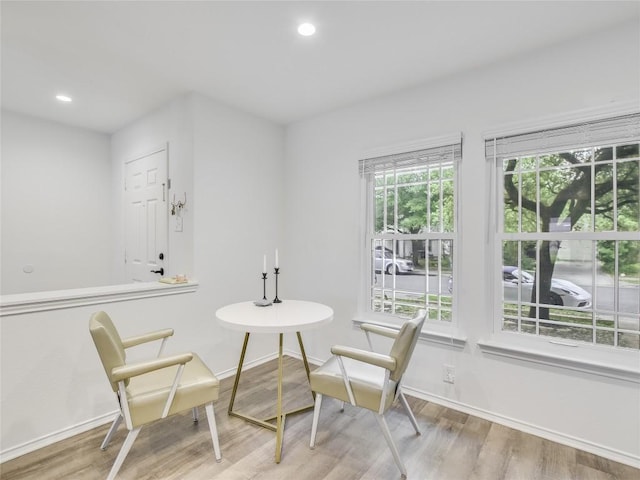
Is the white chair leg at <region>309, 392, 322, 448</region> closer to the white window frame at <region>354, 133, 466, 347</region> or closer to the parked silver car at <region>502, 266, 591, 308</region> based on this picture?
the white window frame at <region>354, 133, 466, 347</region>

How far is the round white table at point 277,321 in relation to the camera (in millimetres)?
1973

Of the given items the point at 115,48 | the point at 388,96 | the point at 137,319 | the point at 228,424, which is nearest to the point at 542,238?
the point at 388,96

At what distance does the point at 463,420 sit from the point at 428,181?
71.7 inches

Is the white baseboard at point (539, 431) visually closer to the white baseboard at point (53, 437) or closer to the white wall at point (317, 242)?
the white wall at point (317, 242)

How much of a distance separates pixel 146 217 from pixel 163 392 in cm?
224

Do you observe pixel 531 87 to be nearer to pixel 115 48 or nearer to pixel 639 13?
pixel 639 13

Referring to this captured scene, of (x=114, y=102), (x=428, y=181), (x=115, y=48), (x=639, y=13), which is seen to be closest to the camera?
(x=639, y=13)

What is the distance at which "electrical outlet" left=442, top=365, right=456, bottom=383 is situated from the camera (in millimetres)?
2537

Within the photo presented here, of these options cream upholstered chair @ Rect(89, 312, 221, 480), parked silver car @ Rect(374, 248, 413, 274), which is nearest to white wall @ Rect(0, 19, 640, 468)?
parked silver car @ Rect(374, 248, 413, 274)

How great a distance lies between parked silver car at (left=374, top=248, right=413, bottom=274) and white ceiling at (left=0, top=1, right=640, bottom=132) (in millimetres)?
1421

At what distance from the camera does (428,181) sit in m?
2.74

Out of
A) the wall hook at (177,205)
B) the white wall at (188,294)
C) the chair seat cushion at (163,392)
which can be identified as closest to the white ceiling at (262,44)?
the white wall at (188,294)

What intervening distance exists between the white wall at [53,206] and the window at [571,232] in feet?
13.8

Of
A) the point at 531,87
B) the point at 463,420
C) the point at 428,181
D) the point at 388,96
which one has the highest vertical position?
the point at 388,96
